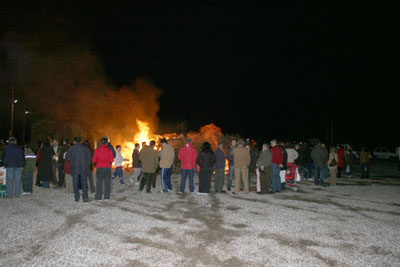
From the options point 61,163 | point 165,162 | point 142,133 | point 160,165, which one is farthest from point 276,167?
point 142,133

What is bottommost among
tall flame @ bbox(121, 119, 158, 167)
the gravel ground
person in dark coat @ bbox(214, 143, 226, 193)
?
the gravel ground

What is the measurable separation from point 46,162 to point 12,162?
5.99 ft

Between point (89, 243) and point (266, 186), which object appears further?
point (266, 186)

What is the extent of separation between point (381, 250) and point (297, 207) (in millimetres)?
3543

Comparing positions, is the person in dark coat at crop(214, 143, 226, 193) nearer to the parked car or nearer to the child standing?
the child standing

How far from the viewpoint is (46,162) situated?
1142 centimetres

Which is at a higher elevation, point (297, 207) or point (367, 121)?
point (367, 121)

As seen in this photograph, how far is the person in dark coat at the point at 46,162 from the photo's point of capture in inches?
448

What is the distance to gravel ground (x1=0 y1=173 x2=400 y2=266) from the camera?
15.2 ft

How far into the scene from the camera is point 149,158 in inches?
427

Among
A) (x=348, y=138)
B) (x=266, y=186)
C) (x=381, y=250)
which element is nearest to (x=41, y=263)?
(x=381, y=250)

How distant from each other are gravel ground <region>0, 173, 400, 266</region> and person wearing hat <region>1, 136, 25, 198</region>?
616 mm

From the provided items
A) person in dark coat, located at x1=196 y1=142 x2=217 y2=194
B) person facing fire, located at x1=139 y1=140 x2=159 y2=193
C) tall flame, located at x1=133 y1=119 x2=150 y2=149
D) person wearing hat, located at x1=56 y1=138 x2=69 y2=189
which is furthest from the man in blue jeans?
tall flame, located at x1=133 y1=119 x2=150 y2=149

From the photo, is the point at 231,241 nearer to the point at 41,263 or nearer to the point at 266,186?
the point at 41,263
